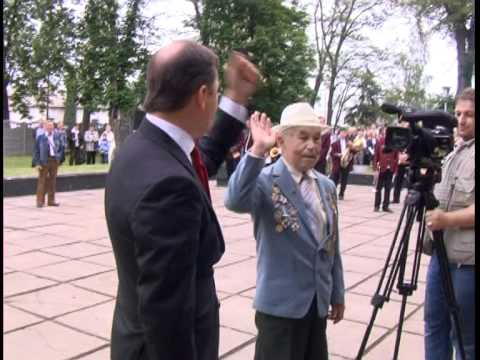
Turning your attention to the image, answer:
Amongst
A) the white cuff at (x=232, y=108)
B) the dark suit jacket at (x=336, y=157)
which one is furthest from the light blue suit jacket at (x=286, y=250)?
the dark suit jacket at (x=336, y=157)

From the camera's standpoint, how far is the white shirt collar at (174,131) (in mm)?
1692

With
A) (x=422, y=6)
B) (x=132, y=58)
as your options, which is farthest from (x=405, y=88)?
(x=132, y=58)

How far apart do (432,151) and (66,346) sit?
266 centimetres

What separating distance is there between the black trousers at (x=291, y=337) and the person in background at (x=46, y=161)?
8.79 metres

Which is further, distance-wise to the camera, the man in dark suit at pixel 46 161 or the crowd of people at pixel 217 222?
the man in dark suit at pixel 46 161

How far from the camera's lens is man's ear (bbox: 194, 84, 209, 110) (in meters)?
1.67

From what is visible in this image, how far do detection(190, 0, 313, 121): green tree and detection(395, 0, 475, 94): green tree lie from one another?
5.42 metres

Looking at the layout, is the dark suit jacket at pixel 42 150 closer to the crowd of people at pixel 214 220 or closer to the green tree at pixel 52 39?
the crowd of people at pixel 214 220

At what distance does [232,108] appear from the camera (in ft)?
7.67

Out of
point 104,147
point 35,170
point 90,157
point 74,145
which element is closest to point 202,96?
point 35,170

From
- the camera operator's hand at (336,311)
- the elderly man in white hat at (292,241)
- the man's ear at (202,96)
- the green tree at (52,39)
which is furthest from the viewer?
the green tree at (52,39)

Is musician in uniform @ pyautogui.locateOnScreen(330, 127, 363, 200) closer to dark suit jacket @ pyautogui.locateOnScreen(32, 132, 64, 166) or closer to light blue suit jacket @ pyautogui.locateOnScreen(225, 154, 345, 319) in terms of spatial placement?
dark suit jacket @ pyautogui.locateOnScreen(32, 132, 64, 166)

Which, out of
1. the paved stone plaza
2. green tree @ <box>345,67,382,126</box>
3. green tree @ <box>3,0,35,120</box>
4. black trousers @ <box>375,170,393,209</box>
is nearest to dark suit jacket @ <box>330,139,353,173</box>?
black trousers @ <box>375,170,393,209</box>

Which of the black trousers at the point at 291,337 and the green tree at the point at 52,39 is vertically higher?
the green tree at the point at 52,39
